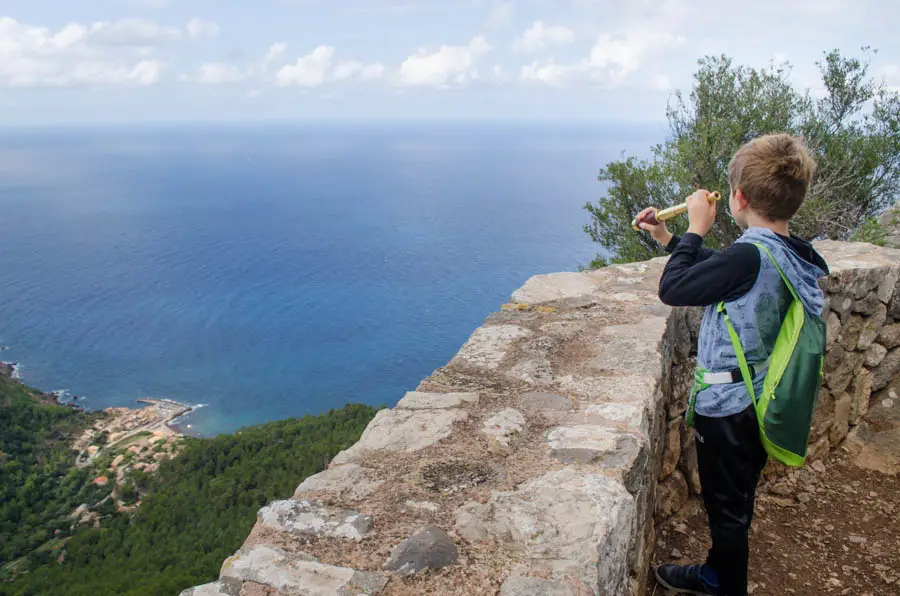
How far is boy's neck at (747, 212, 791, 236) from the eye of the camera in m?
2.38

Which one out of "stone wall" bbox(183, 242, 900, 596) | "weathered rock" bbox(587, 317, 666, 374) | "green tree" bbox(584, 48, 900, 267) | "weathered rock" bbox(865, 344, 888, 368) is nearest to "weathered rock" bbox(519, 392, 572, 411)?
"stone wall" bbox(183, 242, 900, 596)

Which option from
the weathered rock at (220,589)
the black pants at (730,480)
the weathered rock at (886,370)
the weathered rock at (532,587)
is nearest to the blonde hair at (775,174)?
the black pants at (730,480)

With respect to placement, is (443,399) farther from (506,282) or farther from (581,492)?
(506,282)

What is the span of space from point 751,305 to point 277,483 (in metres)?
32.8

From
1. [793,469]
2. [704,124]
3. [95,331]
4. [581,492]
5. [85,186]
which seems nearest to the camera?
[581,492]

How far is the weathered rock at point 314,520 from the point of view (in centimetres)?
203

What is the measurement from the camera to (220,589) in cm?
179

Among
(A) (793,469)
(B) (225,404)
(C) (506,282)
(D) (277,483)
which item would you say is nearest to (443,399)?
(A) (793,469)

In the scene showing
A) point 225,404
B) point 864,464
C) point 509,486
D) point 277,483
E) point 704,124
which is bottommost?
point 225,404

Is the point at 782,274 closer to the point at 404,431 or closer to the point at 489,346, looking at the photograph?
the point at 404,431

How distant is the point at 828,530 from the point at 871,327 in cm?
162

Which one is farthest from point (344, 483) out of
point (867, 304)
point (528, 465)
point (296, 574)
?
point (867, 304)

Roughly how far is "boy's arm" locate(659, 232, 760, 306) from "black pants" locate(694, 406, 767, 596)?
44cm

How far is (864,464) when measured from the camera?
14.6ft
